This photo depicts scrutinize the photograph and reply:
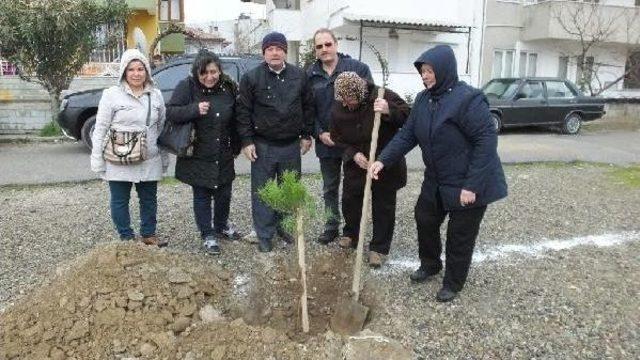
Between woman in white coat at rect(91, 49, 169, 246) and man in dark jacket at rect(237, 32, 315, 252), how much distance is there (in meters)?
0.70

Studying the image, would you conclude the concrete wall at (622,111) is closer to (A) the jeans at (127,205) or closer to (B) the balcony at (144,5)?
(B) the balcony at (144,5)

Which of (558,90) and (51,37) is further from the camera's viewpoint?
(558,90)

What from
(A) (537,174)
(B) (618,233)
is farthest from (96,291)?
(A) (537,174)

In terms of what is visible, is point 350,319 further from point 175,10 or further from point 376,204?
point 175,10

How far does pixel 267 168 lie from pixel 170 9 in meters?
20.2

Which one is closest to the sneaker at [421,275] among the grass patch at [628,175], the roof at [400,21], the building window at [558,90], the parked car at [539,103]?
the grass patch at [628,175]

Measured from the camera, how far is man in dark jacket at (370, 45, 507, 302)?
11.2ft

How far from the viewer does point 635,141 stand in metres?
12.9

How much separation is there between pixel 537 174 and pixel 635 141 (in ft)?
20.4

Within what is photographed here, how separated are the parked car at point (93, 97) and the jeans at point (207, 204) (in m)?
4.74

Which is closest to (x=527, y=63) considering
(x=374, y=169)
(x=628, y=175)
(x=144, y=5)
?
(x=628, y=175)

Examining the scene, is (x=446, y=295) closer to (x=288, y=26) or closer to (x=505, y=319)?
(x=505, y=319)

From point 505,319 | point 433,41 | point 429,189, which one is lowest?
point 505,319

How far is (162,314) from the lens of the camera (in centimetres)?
340
